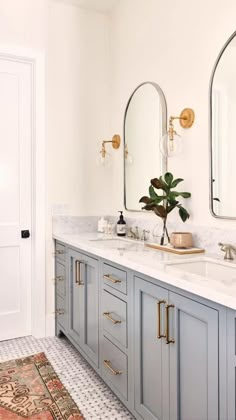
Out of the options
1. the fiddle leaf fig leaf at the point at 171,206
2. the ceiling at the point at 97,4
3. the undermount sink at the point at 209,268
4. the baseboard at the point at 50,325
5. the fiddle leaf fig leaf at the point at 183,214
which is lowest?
the baseboard at the point at 50,325

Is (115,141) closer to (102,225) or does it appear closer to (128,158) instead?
(128,158)

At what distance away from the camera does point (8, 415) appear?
194 cm

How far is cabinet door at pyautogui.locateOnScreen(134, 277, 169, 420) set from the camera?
152cm

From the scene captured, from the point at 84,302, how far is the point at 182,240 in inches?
32.1

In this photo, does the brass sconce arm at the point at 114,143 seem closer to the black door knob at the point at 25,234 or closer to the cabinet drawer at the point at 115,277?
the black door knob at the point at 25,234

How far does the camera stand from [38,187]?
303 cm

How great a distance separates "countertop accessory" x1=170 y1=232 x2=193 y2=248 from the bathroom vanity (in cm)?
15

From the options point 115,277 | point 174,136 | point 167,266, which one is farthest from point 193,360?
point 174,136

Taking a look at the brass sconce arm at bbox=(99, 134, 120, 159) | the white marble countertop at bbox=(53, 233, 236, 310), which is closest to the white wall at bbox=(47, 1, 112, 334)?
the brass sconce arm at bbox=(99, 134, 120, 159)

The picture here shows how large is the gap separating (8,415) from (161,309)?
3.68ft

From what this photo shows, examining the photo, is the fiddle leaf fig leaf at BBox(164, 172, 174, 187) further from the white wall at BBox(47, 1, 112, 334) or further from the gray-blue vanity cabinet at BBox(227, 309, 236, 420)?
the gray-blue vanity cabinet at BBox(227, 309, 236, 420)

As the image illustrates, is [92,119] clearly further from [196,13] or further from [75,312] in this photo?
[75,312]

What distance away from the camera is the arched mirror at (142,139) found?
2.54m

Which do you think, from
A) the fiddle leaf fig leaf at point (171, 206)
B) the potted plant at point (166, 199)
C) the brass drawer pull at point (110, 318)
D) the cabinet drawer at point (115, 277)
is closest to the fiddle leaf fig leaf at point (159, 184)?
the potted plant at point (166, 199)
